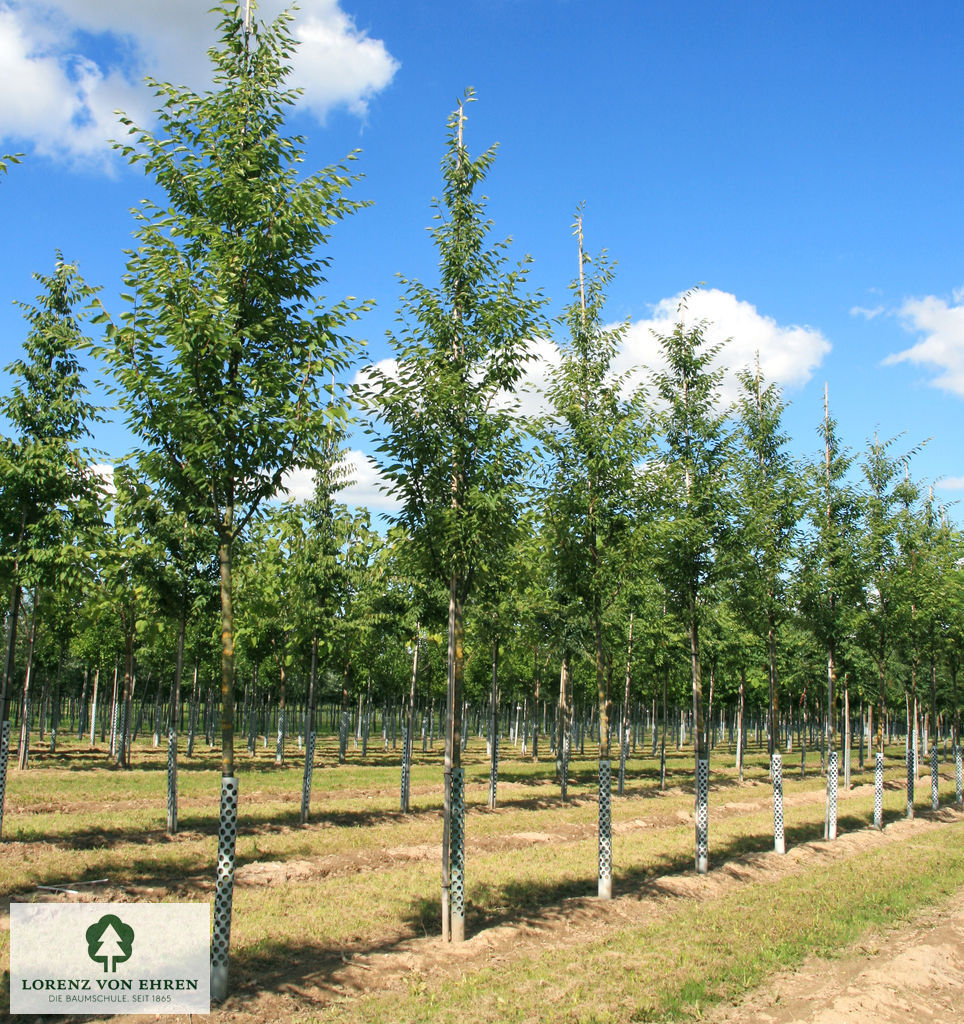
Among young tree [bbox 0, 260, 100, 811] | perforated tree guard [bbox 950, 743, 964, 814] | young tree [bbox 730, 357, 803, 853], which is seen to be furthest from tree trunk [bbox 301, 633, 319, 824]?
perforated tree guard [bbox 950, 743, 964, 814]

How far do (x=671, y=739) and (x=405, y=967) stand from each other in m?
71.4

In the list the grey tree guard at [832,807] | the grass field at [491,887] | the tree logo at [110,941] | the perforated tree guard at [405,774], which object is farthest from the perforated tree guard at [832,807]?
the tree logo at [110,941]

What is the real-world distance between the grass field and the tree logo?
860 millimetres

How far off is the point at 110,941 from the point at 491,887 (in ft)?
21.3

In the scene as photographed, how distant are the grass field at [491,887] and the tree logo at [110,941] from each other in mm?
860

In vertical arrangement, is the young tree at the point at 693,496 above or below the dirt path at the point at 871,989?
above

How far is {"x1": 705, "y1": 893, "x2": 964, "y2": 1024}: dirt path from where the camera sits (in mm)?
8242

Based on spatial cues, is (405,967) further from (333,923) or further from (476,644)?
(476,644)

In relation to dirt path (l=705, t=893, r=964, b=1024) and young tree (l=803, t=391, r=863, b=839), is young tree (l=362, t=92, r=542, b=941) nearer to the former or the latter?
dirt path (l=705, t=893, r=964, b=1024)

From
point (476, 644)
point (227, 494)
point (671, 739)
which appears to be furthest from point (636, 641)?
point (671, 739)

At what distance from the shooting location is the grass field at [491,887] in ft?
27.8

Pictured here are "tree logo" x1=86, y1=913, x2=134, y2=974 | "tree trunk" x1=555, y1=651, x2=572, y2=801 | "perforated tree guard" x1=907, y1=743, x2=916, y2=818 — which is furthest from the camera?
"tree trunk" x1=555, y1=651, x2=572, y2=801

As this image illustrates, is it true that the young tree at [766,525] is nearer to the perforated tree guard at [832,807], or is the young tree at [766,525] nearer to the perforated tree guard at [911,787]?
the perforated tree guard at [832,807]

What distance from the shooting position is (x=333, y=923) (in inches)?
420
